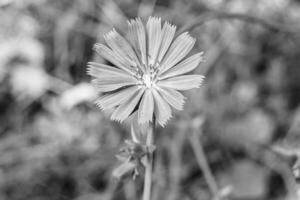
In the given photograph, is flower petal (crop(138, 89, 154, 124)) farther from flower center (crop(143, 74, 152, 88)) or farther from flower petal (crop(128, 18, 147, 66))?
flower petal (crop(128, 18, 147, 66))

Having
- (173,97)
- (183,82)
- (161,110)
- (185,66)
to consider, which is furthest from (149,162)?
(185,66)

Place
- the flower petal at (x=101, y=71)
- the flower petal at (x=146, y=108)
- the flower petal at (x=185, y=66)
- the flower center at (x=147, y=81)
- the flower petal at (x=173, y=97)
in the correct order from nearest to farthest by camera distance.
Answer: the flower petal at (x=146, y=108), the flower petal at (x=173, y=97), the flower petal at (x=185, y=66), the flower petal at (x=101, y=71), the flower center at (x=147, y=81)

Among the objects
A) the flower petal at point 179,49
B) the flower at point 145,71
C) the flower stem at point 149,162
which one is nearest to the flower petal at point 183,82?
the flower at point 145,71

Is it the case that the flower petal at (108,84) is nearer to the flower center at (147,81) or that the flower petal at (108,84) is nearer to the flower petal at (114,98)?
the flower petal at (114,98)

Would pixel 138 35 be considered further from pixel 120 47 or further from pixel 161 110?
pixel 161 110

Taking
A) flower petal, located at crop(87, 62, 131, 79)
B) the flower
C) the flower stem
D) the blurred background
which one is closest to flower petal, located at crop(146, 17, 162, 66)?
the flower
